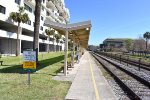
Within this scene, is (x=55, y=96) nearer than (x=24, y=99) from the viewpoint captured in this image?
No

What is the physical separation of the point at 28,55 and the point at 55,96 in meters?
3.08

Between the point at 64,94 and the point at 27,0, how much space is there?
5710 cm

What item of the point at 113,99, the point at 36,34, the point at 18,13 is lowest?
the point at 113,99

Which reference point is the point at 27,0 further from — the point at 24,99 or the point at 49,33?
the point at 24,99

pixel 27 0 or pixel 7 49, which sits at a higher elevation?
pixel 27 0

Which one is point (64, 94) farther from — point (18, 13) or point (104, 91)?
point (18, 13)

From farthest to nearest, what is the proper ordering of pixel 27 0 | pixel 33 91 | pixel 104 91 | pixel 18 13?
pixel 27 0 < pixel 18 13 < pixel 104 91 < pixel 33 91

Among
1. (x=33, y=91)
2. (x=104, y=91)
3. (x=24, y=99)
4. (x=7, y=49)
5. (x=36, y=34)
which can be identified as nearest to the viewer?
(x=24, y=99)

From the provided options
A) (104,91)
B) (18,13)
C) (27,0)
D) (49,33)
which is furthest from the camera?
(49,33)

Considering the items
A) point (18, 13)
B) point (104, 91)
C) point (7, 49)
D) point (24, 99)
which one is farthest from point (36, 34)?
point (7, 49)

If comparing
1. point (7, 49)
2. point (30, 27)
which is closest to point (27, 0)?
point (30, 27)

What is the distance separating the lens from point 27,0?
66.6m

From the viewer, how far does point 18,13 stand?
168 feet

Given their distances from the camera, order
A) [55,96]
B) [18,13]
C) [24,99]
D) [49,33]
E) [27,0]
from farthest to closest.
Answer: [49,33] → [27,0] → [18,13] → [55,96] → [24,99]
